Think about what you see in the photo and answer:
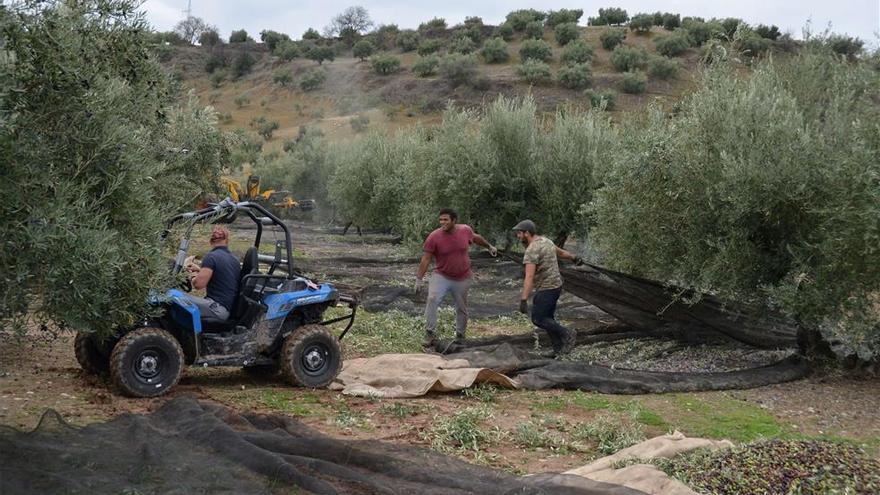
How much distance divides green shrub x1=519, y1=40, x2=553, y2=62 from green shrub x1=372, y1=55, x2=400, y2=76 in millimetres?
14347

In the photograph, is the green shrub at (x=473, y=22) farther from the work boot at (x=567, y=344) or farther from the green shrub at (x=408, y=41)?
the work boot at (x=567, y=344)

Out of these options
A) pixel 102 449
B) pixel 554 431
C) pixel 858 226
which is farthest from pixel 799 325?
pixel 102 449

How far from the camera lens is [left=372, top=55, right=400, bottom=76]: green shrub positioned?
265 ft

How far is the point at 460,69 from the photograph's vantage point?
6869 centimetres

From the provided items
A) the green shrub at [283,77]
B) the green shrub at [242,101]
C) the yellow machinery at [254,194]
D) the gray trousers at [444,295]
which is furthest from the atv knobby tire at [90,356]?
the green shrub at [283,77]

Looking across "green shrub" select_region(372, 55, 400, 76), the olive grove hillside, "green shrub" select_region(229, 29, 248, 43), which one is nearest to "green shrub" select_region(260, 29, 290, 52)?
"green shrub" select_region(229, 29, 248, 43)

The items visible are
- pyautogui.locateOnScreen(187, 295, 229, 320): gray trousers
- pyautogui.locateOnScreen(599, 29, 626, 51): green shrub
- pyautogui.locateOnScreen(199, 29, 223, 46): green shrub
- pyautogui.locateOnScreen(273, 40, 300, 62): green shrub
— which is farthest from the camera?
pyautogui.locateOnScreen(199, 29, 223, 46): green shrub

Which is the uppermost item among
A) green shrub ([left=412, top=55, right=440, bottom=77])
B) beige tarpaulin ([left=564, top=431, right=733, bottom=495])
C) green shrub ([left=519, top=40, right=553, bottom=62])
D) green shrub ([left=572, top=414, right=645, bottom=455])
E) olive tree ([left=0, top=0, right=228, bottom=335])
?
green shrub ([left=519, top=40, right=553, bottom=62])

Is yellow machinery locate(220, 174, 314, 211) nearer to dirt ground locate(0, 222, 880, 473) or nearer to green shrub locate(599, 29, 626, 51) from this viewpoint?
dirt ground locate(0, 222, 880, 473)

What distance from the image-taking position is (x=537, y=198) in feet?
70.1

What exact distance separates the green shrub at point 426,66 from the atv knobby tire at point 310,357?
66851 mm

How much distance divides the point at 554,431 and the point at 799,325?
14.9 feet

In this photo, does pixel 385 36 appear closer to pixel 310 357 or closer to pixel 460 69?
pixel 460 69

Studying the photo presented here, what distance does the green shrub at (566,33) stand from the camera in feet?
242
